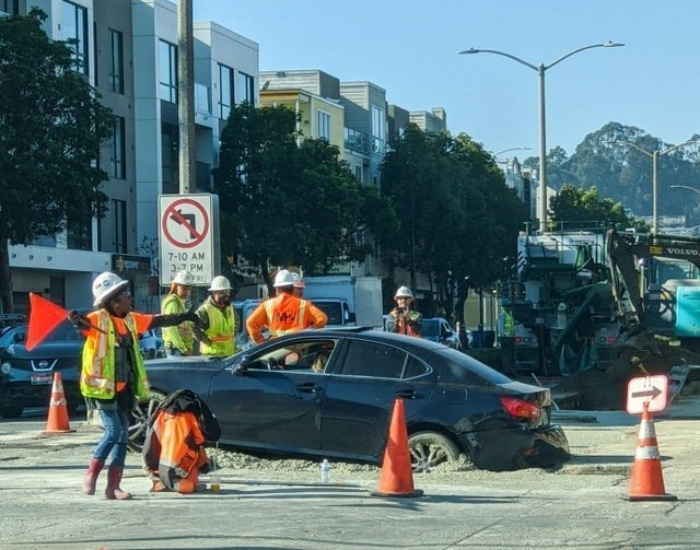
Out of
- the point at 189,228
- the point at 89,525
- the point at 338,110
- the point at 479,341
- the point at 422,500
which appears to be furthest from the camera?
the point at 338,110

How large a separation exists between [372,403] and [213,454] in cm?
174

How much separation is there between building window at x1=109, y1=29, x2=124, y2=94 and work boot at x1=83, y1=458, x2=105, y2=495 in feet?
119

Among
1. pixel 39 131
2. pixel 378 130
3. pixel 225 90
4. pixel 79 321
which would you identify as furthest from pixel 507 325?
pixel 378 130

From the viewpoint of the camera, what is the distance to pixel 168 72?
49406 millimetres

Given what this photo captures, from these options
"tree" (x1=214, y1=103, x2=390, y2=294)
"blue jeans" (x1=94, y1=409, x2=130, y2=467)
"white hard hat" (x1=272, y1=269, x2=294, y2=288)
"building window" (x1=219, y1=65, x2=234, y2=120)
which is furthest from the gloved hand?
"building window" (x1=219, y1=65, x2=234, y2=120)

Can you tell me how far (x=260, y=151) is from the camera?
49.2m

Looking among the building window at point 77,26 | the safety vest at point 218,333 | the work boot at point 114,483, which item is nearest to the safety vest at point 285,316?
the safety vest at point 218,333

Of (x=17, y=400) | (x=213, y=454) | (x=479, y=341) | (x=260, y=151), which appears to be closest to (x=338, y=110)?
(x=479, y=341)

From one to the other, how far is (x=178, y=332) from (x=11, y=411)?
6407mm

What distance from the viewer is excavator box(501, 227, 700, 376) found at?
28.5m

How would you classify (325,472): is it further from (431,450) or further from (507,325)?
(507,325)

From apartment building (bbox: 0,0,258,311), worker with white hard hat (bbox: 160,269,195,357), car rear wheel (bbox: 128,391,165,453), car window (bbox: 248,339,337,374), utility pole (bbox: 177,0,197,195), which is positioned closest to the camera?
car window (bbox: 248,339,337,374)

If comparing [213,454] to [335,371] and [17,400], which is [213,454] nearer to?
[335,371]

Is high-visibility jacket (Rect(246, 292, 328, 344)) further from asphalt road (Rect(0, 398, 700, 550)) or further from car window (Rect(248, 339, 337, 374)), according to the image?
asphalt road (Rect(0, 398, 700, 550))
